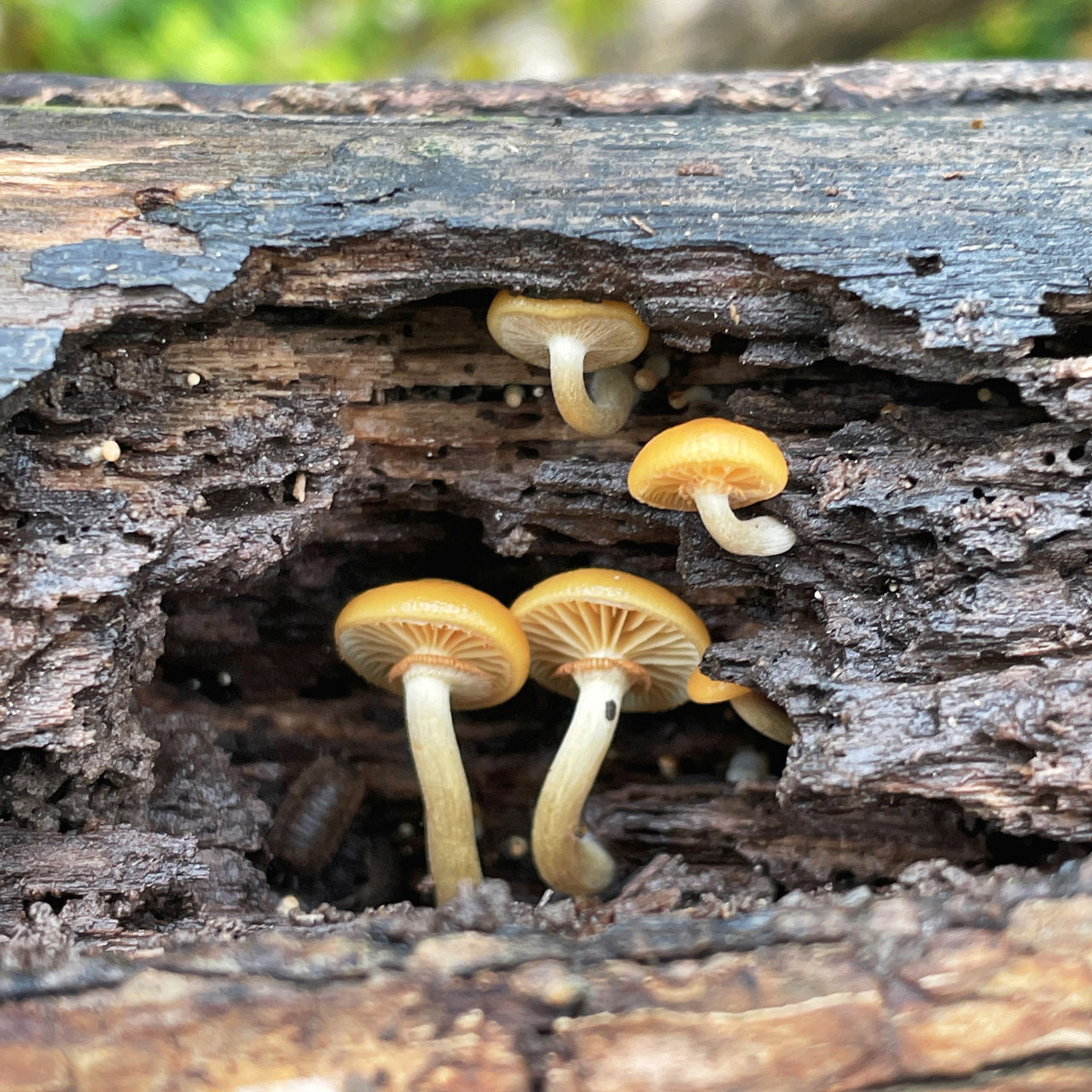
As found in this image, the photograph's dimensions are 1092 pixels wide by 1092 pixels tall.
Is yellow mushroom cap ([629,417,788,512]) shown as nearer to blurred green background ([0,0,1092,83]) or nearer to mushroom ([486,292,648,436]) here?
mushroom ([486,292,648,436])

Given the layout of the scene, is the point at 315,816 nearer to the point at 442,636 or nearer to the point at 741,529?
the point at 442,636

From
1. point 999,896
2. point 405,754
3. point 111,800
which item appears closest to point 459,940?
point 999,896

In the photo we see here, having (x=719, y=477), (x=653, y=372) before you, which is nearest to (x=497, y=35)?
(x=653, y=372)

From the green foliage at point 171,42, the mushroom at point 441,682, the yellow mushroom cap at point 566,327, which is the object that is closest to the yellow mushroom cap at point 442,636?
the mushroom at point 441,682

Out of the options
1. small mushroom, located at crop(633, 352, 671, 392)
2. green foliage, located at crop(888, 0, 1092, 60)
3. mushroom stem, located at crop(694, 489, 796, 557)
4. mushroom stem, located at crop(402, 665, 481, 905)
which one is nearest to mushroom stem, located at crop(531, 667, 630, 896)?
mushroom stem, located at crop(402, 665, 481, 905)

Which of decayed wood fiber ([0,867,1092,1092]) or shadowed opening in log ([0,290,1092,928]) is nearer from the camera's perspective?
decayed wood fiber ([0,867,1092,1092])

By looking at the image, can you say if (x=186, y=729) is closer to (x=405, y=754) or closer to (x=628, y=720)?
(x=405, y=754)
